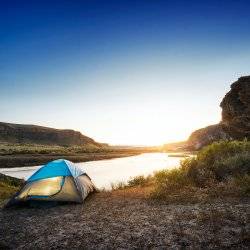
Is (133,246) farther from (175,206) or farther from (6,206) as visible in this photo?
(6,206)

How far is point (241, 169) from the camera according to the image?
1452cm

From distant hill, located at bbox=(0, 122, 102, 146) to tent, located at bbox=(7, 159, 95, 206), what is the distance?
127771 millimetres

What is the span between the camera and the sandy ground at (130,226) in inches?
306

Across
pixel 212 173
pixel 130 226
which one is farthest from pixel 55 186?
pixel 212 173

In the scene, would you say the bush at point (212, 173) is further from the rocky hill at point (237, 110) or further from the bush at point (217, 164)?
the rocky hill at point (237, 110)

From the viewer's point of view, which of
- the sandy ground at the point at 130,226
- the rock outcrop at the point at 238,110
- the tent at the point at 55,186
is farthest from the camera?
the rock outcrop at the point at 238,110

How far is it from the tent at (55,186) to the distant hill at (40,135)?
→ 419 feet

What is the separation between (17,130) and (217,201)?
6075 inches

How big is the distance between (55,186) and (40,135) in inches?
6047

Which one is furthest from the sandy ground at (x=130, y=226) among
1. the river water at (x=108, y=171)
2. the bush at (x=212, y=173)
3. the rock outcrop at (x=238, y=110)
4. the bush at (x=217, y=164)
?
the rock outcrop at (x=238, y=110)

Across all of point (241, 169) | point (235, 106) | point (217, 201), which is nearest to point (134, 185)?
point (241, 169)

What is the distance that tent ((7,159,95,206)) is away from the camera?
→ 12.9 m

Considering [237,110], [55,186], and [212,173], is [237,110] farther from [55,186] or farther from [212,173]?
[55,186]

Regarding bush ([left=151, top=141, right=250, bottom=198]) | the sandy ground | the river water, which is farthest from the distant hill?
the sandy ground
